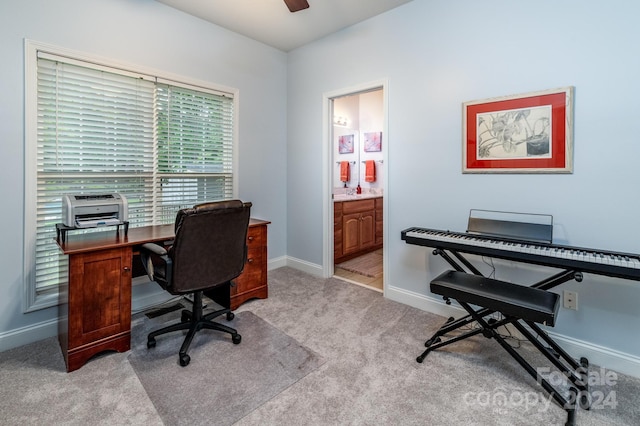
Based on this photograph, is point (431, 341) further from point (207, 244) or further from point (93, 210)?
point (93, 210)

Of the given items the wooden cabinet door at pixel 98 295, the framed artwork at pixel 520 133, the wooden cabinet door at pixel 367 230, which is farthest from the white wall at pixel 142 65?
the framed artwork at pixel 520 133

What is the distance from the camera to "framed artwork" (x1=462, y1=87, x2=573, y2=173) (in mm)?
2012

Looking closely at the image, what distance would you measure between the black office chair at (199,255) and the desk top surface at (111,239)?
0.45 ft

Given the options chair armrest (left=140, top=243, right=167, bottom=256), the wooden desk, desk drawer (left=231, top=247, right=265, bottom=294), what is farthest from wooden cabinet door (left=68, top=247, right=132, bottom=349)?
desk drawer (left=231, top=247, right=265, bottom=294)

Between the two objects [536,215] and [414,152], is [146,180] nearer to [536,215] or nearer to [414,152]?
[414,152]

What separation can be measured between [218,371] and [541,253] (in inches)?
80.6

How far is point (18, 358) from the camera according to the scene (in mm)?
1995

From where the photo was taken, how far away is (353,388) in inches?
67.9

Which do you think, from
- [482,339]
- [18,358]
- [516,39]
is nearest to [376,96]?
[516,39]

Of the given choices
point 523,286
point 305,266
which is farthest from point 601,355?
point 305,266

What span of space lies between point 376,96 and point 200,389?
4.78 metres

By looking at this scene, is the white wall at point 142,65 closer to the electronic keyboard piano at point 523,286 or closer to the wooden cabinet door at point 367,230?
the wooden cabinet door at point 367,230

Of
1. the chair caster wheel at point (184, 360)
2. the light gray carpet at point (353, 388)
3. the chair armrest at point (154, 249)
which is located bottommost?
the light gray carpet at point (353, 388)

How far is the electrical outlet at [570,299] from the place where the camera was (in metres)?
2.01
